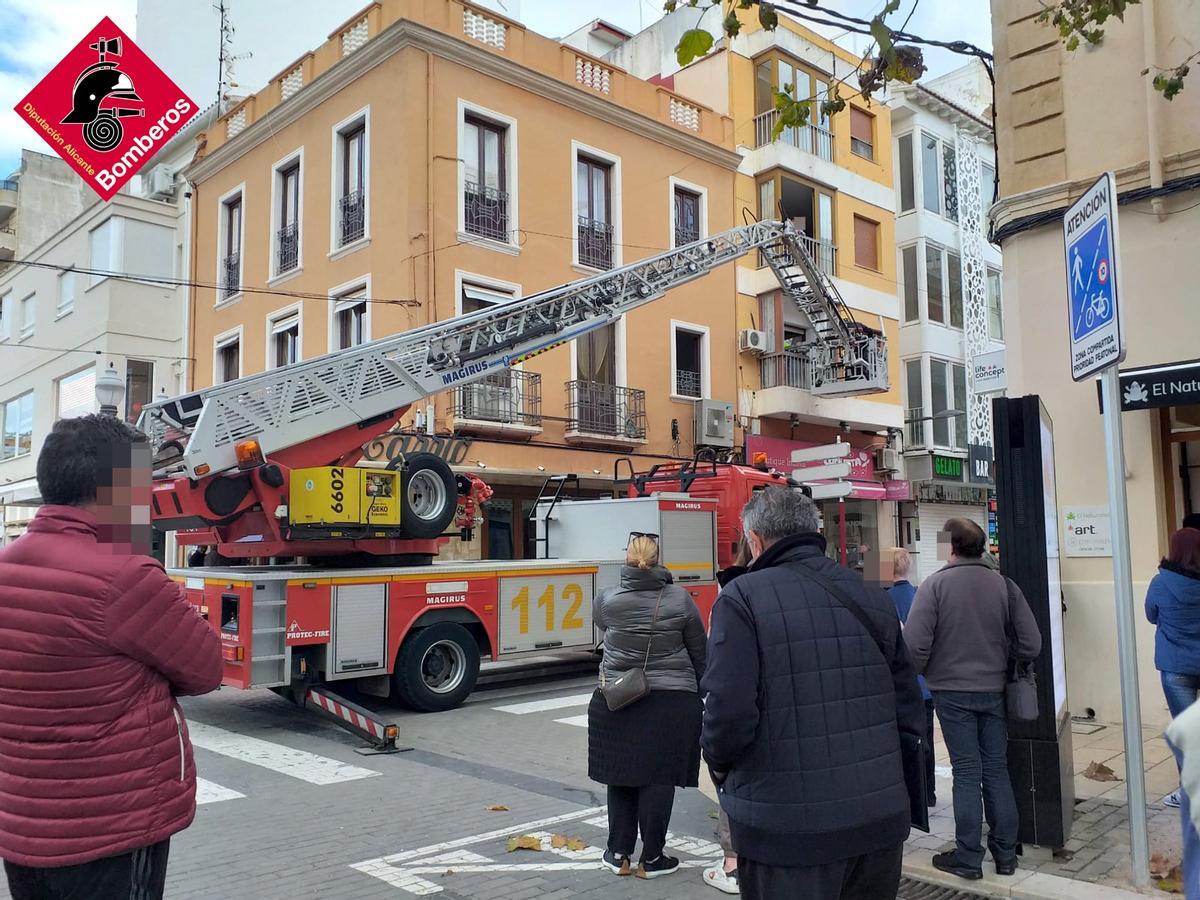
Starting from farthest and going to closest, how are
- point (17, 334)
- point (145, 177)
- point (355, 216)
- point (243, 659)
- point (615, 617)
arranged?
point (17, 334)
point (145, 177)
point (355, 216)
point (243, 659)
point (615, 617)

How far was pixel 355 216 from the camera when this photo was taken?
766 inches

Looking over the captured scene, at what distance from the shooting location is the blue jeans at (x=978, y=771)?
504 centimetres

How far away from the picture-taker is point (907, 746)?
3393 mm

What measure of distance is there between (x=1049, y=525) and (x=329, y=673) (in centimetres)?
682

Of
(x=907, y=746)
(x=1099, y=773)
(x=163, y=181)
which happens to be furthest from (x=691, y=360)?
(x=907, y=746)

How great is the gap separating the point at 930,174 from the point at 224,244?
19472 millimetres

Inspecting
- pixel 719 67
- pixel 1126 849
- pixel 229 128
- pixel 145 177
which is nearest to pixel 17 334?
pixel 145 177

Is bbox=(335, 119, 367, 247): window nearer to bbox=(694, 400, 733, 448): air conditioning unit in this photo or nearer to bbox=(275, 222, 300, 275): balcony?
bbox=(275, 222, 300, 275): balcony

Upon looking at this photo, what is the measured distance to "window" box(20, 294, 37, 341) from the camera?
2879cm

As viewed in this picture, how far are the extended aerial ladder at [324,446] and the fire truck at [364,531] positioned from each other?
16mm

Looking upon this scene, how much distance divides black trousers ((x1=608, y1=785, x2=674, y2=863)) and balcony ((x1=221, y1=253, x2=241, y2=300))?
19721 millimetres

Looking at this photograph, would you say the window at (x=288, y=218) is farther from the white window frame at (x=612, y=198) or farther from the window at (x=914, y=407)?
the window at (x=914, y=407)

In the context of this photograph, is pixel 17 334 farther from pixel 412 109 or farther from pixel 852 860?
pixel 852 860

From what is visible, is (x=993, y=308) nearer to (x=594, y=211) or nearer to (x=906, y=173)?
(x=906, y=173)
